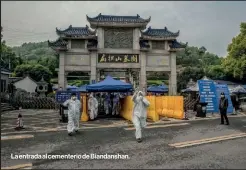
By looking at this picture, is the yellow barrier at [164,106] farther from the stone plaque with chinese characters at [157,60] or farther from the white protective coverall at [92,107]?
the stone plaque with chinese characters at [157,60]

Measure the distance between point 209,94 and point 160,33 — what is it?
12537 mm

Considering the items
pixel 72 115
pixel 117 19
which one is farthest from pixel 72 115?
pixel 117 19

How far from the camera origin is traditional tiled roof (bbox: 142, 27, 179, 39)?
98.4 ft

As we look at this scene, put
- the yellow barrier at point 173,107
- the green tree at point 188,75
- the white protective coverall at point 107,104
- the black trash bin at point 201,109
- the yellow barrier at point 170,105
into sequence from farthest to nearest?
1. the green tree at point 188,75
2. the white protective coverall at point 107,104
3. the black trash bin at point 201,109
4. the yellow barrier at point 170,105
5. the yellow barrier at point 173,107

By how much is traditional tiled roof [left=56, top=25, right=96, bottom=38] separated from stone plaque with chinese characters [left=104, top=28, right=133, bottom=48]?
154cm

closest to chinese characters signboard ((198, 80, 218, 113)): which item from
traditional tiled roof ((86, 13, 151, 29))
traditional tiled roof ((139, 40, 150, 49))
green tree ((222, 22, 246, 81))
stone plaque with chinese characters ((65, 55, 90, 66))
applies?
traditional tiled roof ((139, 40, 150, 49))

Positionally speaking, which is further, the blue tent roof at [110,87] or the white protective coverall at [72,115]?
the blue tent roof at [110,87]

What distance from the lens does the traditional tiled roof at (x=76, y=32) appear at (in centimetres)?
2896

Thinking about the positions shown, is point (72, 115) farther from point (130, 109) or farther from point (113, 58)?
point (113, 58)

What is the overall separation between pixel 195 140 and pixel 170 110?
8.02 meters

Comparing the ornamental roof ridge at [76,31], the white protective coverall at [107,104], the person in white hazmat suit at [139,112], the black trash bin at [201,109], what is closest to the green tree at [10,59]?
the ornamental roof ridge at [76,31]

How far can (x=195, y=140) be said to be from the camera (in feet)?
32.3

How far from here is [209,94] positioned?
2025cm

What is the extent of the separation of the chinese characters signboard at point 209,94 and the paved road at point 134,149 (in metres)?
8.69
